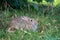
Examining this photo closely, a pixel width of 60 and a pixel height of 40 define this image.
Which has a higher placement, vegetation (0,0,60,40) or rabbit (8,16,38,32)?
rabbit (8,16,38,32)

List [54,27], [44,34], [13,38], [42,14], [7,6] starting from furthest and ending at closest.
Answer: [7,6] < [42,14] < [54,27] < [44,34] < [13,38]

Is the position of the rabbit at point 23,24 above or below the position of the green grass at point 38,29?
above

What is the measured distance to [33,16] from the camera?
14.3 ft

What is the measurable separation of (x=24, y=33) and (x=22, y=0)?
1.58 m

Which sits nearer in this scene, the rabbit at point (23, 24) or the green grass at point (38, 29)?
the green grass at point (38, 29)

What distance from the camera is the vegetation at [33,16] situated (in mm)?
3486

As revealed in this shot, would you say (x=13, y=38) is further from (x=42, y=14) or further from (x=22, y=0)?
(x=22, y=0)

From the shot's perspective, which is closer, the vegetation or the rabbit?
the vegetation

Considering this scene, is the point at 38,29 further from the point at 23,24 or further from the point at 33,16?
the point at 33,16

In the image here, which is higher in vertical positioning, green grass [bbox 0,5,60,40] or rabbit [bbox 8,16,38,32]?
rabbit [bbox 8,16,38,32]

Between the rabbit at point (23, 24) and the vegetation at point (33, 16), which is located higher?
the rabbit at point (23, 24)

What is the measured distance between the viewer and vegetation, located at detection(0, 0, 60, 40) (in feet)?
11.4

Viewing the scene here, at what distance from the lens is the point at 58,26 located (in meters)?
4.02


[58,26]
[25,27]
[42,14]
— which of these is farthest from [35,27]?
[42,14]
